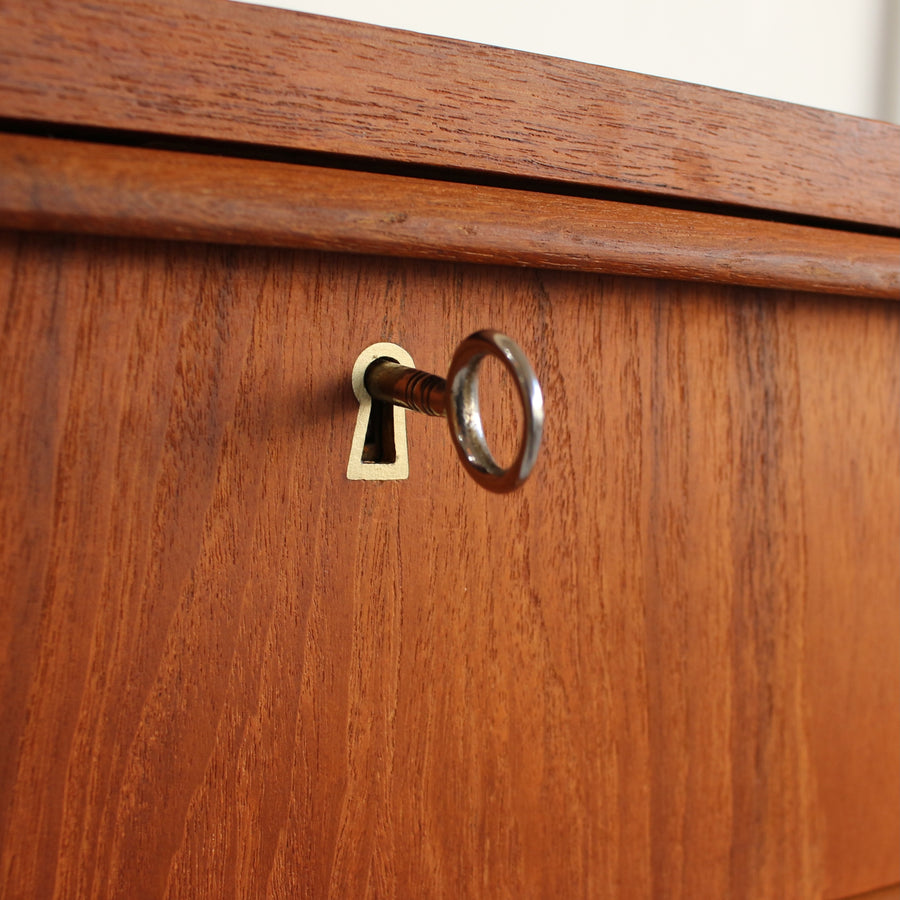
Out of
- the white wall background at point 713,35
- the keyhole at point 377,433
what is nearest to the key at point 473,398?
the keyhole at point 377,433

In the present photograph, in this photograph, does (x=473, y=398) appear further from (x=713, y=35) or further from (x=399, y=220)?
(x=713, y=35)

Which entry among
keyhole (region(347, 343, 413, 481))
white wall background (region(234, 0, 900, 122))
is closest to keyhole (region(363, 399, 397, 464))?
keyhole (region(347, 343, 413, 481))

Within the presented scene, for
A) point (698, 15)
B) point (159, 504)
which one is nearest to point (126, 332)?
point (159, 504)

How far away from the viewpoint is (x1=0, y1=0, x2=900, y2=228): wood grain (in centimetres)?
19

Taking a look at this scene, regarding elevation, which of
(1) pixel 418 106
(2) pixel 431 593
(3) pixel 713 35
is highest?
(3) pixel 713 35

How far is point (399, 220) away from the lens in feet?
0.69

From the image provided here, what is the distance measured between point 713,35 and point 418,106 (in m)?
0.24

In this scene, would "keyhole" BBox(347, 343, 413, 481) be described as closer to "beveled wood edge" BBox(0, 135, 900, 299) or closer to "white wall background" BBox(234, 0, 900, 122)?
"beveled wood edge" BBox(0, 135, 900, 299)

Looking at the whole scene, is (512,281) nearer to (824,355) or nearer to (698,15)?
(824,355)

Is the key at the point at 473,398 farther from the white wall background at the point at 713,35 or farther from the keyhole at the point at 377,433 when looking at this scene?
the white wall background at the point at 713,35

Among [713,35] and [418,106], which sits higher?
[713,35]

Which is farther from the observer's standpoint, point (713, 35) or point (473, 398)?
point (713, 35)

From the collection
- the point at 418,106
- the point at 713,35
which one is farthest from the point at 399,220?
the point at 713,35

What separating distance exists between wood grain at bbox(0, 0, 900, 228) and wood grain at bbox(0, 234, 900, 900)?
31 mm
